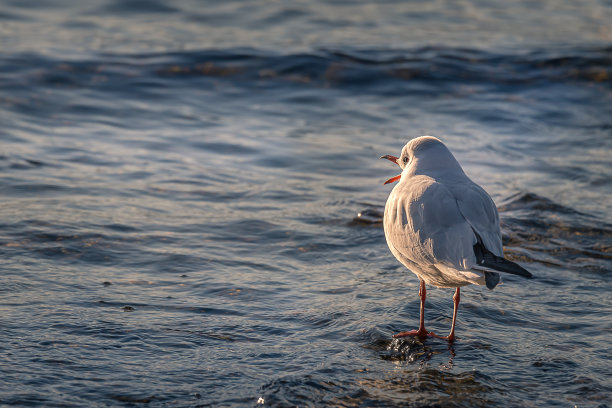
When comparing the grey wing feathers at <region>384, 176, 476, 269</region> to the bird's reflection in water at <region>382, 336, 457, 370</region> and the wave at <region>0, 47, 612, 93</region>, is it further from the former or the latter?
the wave at <region>0, 47, 612, 93</region>

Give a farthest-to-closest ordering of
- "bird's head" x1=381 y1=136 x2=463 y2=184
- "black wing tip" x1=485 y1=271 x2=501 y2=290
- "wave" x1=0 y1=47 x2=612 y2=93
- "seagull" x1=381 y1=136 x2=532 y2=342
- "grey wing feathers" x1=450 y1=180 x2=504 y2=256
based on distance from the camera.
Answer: "wave" x1=0 y1=47 x2=612 y2=93 < "bird's head" x1=381 y1=136 x2=463 y2=184 < "grey wing feathers" x1=450 y1=180 x2=504 y2=256 < "seagull" x1=381 y1=136 x2=532 y2=342 < "black wing tip" x1=485 y1=271 x2=501 y2=290

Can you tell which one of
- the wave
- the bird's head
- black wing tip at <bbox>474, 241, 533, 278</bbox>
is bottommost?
black wing tip at <bbox>474, 241, 533, 278</bbox>

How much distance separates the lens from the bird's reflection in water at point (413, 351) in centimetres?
420

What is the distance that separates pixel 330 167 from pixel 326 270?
3.07 metres

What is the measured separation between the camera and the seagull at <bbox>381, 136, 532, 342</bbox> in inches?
159

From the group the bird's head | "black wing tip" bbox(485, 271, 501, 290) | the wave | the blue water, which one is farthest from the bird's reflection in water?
the wave

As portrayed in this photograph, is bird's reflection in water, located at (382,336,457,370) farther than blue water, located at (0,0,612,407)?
Yes

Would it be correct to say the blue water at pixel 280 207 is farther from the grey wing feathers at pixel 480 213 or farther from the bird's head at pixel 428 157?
the bird's head at pixel 428 157

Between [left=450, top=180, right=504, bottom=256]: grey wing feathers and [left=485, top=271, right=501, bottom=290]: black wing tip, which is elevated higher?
[left=450, top=180, right=504, bottom=256]: grey wing feathers

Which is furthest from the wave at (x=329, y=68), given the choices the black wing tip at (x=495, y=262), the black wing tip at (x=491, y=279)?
the black wing tip at (x=491, y=279)

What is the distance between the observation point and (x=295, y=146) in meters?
9.35

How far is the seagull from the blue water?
0.46 metres

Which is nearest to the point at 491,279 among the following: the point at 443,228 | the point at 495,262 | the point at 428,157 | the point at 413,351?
the point at 495,262

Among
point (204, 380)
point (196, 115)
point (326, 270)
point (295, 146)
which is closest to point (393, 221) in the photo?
point (326, 270)
